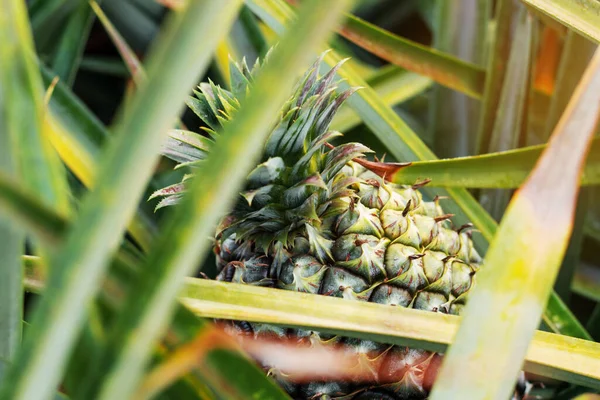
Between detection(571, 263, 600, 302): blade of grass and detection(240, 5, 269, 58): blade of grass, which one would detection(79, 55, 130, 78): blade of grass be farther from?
detection(571, 263, 600, 302): blade of grass

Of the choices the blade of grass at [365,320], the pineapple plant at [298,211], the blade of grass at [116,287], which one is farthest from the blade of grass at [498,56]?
the blade of grass at [116,287]

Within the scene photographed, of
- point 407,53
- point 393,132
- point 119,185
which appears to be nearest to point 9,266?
point 119,185

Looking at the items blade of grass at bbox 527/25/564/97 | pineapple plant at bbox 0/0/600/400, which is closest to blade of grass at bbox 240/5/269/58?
pineapple plant at bbox 0/0/600/400

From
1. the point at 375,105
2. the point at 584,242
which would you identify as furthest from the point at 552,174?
the point at 584,242

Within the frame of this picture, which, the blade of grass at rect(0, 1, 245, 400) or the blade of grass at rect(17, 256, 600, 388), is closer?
the blade of grass at rect(0, 1, 245, 400)

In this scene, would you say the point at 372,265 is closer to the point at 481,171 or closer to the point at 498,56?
the point at 481,171
